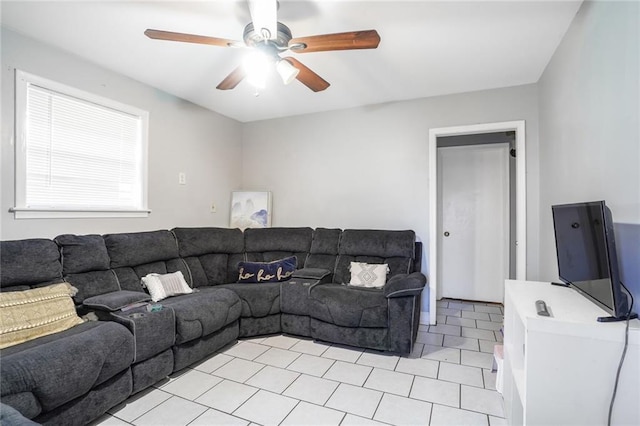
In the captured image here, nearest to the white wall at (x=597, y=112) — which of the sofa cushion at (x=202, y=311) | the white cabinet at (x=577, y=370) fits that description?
the white cabinet at (x=577, y=370)

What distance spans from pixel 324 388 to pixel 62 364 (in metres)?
1.52

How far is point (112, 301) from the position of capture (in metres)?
2.11

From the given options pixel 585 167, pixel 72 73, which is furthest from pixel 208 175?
pixel 585 167

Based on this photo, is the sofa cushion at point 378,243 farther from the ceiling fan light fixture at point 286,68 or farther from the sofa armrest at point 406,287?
the ceiling fan light fixture at point 286,68

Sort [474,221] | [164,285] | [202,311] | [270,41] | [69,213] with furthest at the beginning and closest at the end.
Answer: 1. [474,221]
2. [164,285]
3. [69,213]
4. [202,311]
5. [270,41]

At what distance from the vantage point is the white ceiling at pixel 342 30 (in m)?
1.94

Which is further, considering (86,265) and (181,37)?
(86,265)

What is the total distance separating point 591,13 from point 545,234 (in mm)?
1747

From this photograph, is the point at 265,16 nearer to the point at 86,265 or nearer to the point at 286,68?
the point at 286,68

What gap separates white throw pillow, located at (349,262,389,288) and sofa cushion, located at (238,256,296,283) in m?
0.69

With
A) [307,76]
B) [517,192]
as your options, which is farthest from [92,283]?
[517,192]

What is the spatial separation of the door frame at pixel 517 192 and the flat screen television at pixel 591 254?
1.33m

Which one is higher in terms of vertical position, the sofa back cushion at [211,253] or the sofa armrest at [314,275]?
the sofa back cushion at [211,253]

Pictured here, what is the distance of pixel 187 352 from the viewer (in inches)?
92.2
